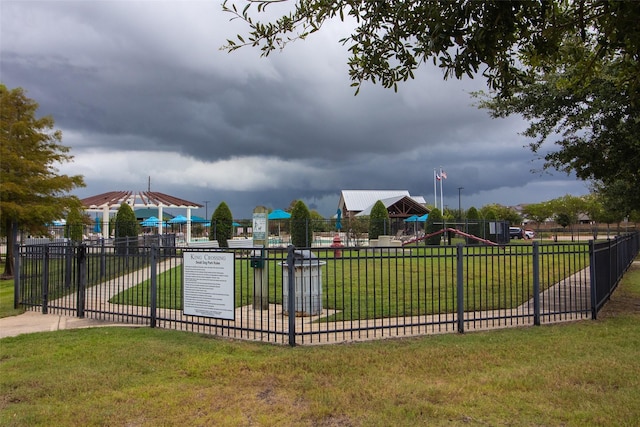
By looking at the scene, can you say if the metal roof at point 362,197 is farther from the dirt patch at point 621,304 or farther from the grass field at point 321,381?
the grass field at point 321,381

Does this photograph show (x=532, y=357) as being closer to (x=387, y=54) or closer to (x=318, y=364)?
(x=318, y=364)

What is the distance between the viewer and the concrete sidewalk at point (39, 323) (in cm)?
783

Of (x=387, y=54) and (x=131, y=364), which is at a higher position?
(x=387, y=54)

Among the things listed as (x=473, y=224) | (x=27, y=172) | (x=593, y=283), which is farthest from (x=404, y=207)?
(x=593, y=283)

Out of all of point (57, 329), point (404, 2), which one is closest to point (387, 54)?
point (404, 2)

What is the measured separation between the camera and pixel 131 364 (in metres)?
5.61

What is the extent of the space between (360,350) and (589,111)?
778 centimetres

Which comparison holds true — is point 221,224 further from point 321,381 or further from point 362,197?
point 362,197

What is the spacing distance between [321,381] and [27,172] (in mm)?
20799

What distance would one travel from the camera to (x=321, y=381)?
5059mm

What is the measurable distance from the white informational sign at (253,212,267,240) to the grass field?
160 inches

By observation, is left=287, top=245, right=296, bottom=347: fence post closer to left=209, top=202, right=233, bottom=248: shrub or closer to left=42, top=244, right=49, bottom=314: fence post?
left=42, top=244, right=49, bottom=314: fence post

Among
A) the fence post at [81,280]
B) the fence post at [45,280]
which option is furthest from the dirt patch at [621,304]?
the fence post at [45,280]

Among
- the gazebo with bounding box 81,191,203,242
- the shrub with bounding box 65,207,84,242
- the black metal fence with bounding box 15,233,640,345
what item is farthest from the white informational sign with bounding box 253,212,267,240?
the gazebo with bounding box 81,191,203,242
